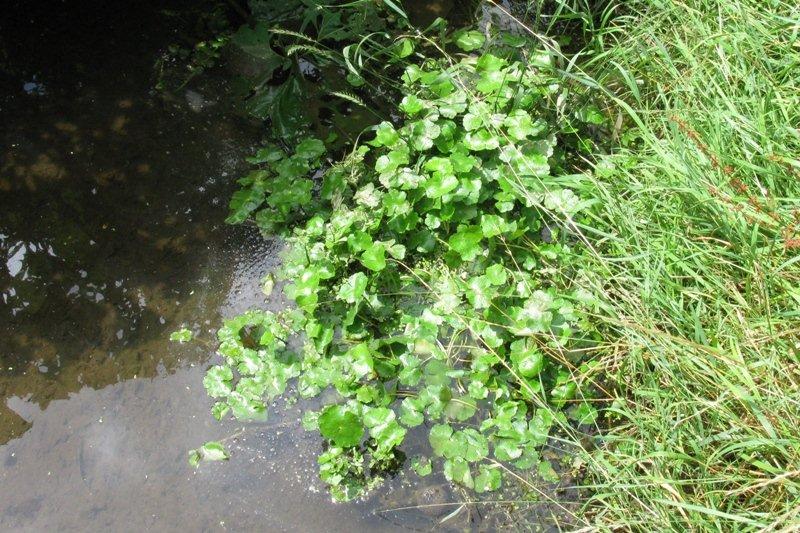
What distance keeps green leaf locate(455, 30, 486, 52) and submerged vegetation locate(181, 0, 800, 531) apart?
0.16 meters

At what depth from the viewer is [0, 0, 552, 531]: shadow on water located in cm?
231

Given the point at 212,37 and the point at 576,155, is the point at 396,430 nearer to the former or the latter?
the point at 576,155

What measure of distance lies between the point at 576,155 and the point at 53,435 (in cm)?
245

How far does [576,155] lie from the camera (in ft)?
10.0

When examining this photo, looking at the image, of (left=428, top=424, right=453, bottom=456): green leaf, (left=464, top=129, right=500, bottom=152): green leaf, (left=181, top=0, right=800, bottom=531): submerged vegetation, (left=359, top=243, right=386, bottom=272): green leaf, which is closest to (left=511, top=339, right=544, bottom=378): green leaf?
(left=181, top=0, right=800, bottom=531): submerged vegetation

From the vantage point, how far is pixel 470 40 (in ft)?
10.8

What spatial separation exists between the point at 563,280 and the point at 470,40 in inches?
53.6

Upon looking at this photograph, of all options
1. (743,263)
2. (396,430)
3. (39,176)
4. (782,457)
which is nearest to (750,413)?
(782,457)

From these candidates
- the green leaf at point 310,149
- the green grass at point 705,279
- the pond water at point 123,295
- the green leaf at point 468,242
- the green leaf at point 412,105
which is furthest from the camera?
the green leaf at point 310,149

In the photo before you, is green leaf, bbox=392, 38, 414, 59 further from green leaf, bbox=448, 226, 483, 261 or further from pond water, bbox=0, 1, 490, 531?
green leaf, bbox=448, 226, 483, 261

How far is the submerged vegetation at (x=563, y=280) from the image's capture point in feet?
7.12

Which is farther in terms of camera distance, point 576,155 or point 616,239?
point 576,155

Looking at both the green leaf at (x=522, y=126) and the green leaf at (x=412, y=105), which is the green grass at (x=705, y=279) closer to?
the green leaf at (x=522, y=126)

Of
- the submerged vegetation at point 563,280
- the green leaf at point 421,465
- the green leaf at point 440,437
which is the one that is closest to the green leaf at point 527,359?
the submerged vegetation at point 563,280
